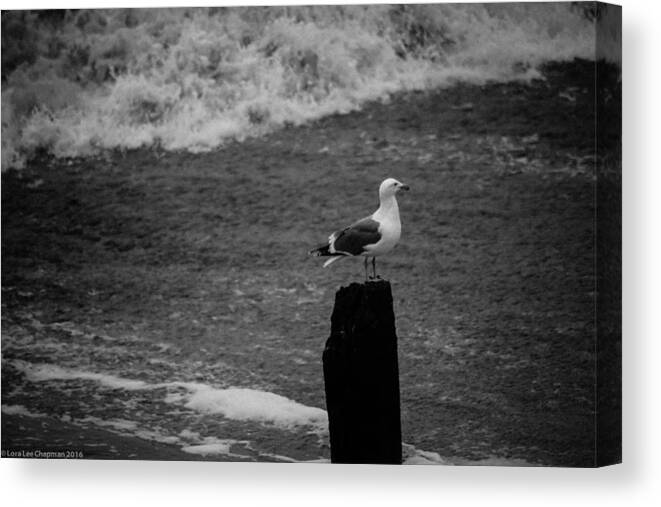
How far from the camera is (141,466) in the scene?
992cm

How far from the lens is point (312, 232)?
9.89 meters

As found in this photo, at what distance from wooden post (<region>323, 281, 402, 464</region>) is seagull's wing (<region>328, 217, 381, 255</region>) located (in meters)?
0.54

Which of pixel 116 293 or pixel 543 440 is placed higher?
pixel 116 293

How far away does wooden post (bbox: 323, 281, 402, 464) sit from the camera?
9.12 meters

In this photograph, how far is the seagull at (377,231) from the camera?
9.68 meters

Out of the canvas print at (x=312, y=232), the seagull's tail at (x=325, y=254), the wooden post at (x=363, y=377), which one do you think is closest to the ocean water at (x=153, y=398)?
the canvas print at (x=312, y=232)

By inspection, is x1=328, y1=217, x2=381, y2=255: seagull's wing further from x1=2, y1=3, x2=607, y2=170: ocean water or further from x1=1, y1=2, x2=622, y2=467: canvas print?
x1=2, y1=3, x2=607, y2=170: ocean water

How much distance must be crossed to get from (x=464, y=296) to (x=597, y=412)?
0.98 m

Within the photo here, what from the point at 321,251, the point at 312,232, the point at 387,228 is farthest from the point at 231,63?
the point at 387,228

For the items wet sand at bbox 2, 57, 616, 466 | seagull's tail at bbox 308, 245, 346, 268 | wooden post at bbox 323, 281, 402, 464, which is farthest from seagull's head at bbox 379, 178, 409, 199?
wooden post at bbox 323, 281, 402, 464

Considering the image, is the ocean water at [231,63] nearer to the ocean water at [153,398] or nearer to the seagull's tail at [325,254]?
the seagull's tail at [325,254]

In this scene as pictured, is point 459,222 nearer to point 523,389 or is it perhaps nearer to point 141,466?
point 523,389

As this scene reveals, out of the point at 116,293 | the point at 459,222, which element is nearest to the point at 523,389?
the point at 459,222

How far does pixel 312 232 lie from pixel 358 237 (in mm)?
321
